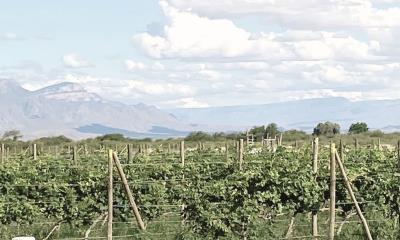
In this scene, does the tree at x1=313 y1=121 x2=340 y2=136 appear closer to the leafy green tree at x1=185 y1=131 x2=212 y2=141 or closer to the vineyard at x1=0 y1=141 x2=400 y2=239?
the leafy green tree at x1=185 y1=131 x2=212 y2=141

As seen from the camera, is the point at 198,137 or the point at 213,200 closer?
the point at 213,200

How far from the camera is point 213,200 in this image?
1491cm

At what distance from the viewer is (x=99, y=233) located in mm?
18266

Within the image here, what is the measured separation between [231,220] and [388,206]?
3647mm

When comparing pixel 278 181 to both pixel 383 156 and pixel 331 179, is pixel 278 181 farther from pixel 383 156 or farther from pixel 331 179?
pixel 383 156

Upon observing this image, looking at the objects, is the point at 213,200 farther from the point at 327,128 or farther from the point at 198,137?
the point at 327,128

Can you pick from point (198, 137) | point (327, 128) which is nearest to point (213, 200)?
point (198, 137)

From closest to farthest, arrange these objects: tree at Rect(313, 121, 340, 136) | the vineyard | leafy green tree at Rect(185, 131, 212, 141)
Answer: the vineyard < leafy green tree at Rect(185, 131, 212, 141) < tree at Rect(313, 121, 340, 136)

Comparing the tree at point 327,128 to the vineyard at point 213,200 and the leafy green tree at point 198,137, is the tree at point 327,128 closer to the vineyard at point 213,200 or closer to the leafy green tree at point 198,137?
the leafy green tree at point 198,137

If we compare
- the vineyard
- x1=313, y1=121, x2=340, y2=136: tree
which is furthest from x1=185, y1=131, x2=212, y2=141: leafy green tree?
the vineyard

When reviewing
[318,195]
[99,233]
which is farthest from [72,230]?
[318,195]

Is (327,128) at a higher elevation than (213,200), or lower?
higher

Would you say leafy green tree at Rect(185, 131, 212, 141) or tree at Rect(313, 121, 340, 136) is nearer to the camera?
leafy green tree at Rect(185, 131, 212, 141)

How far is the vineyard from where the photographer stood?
583 inches
